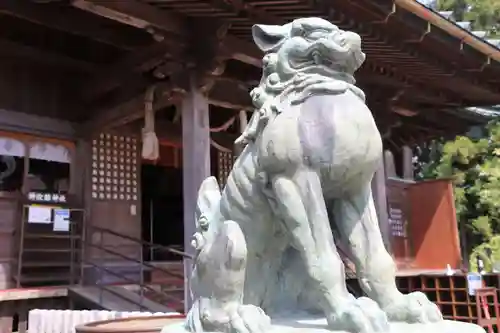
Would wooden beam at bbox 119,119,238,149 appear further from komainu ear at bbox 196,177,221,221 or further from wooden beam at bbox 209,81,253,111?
komainu ear at bbox 196,177,221,221

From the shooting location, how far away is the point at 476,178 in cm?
1245

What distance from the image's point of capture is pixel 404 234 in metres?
10.6

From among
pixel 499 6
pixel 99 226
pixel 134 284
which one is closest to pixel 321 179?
pixel 134 284

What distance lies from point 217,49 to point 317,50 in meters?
3.56

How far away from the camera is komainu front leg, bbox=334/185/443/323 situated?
205 cm

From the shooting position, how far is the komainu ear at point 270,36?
2.30 metres

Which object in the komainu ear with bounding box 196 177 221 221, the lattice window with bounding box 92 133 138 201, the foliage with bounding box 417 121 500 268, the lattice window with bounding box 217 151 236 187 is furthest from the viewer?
the foliage with bounding box 417 121 500 268

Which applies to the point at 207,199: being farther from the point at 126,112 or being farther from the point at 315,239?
the point at 126,112

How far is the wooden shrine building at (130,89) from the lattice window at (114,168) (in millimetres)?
19

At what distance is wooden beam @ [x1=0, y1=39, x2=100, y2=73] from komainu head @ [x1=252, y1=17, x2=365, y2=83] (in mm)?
5787

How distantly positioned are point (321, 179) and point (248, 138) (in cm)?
37

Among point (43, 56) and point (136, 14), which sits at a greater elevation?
point (43, 56)

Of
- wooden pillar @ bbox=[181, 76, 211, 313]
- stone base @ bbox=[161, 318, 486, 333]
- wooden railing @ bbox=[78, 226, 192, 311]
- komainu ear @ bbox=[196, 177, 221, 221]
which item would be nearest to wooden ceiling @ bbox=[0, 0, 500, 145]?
wooden pillar @ bbox=[181, 76, 211, 313]

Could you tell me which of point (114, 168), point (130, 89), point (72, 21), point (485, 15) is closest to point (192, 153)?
point (130, 89)
